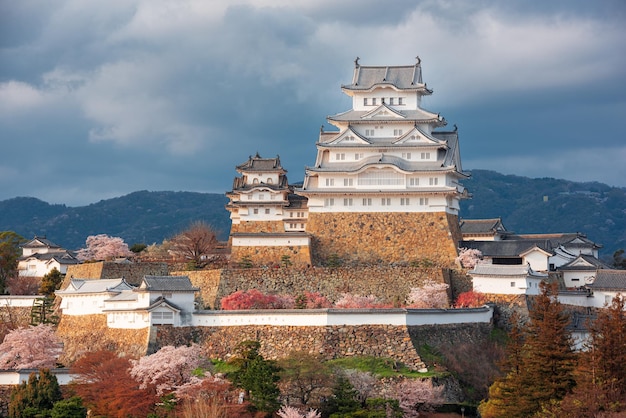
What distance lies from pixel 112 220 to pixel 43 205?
53.2 ft

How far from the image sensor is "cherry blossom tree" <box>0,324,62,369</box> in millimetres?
48719

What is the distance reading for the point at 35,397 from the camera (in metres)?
43.3

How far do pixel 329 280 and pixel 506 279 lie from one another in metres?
7.70

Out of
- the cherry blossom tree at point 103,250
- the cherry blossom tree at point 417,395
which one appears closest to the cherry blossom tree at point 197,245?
the cherry blossom tree at point 103,250

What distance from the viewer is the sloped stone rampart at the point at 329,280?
52375 millimetres

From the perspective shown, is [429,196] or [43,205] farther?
[43,205]

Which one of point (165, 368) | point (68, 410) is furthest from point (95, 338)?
point (68, 410)

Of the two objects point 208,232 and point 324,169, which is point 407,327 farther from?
point 208,232

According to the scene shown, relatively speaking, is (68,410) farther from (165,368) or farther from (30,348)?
(30,348)

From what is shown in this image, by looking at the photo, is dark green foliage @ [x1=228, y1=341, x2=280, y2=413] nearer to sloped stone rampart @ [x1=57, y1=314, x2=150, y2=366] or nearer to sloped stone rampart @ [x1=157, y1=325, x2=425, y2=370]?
sloped stone rampart @ [x1=157, y1=325, x2=425, y2=370]

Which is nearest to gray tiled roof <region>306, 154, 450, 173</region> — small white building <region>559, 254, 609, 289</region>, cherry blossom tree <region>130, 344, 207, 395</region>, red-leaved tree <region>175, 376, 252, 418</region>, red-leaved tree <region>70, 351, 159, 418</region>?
small white building <region>559, 254, 609, 289</region>

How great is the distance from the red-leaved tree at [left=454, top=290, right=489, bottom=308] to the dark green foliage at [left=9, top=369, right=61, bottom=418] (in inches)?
688

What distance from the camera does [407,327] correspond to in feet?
149

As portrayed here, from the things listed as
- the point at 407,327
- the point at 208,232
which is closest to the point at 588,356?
the point at 407,327
